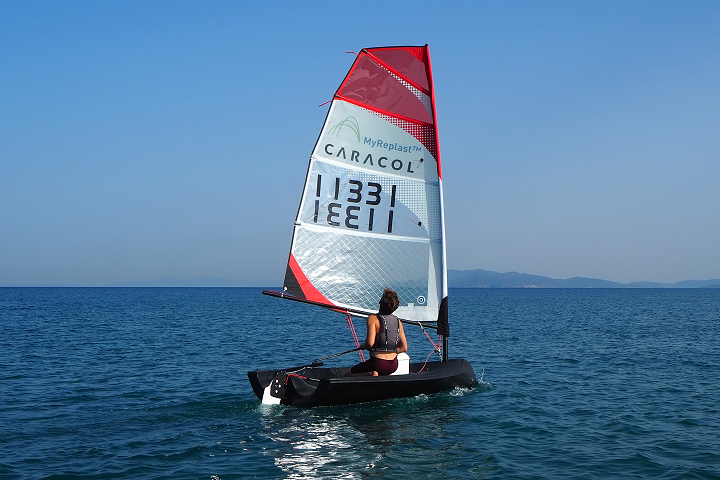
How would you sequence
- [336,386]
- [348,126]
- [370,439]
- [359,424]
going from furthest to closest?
[348,126], [336,386], [359,424], [370,439]

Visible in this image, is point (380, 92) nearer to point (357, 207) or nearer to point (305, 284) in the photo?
point (357, 207)

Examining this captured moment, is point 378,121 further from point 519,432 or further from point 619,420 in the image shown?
point 619,420

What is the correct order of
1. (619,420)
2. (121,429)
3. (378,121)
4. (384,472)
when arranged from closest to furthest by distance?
(384,472) < (121,429) < (619,420) < (378,121)

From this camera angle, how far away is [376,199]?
13.9 meters

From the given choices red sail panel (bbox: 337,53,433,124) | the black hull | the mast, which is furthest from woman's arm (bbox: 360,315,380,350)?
red sail panel (bbox: 337,53,433,124)

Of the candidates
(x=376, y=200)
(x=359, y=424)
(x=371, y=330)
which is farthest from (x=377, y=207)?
(x=359, y=424)

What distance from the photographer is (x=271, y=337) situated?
31.5m

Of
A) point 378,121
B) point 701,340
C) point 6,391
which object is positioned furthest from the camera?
point 701,340

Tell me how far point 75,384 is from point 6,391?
5.52ft

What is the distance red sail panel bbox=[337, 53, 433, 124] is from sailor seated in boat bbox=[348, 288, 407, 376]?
4.46 metres

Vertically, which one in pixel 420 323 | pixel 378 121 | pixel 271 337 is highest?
pixel 378 121

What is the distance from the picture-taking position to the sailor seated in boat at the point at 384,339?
12148mm

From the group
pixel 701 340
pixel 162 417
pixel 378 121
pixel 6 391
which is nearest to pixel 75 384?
pixel 6 391

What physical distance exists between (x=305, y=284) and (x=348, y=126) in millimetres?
3844
